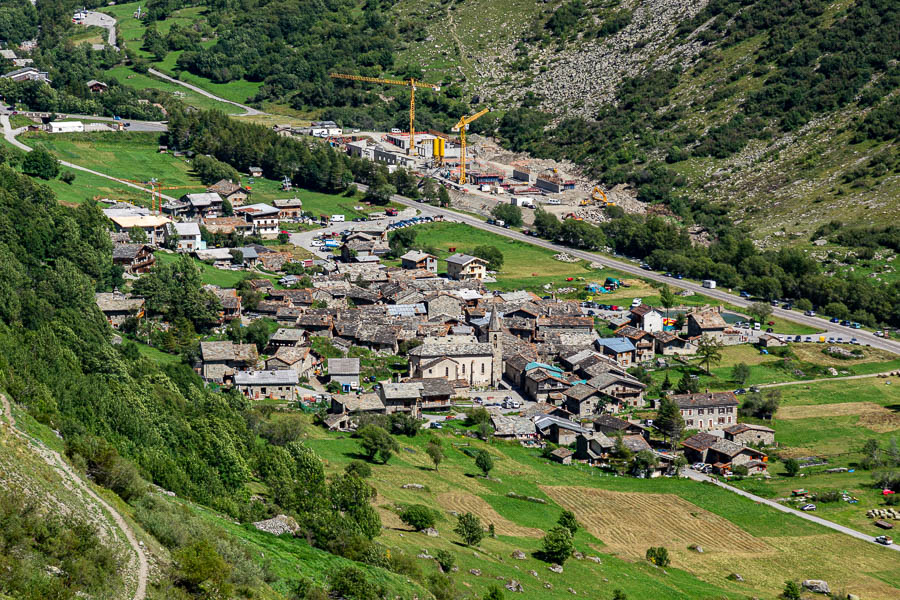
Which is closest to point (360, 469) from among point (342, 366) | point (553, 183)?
point (342, 366)

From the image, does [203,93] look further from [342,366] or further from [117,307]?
[342,366]

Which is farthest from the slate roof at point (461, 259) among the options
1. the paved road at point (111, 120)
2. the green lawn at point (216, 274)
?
the paved road at point (111, 120)

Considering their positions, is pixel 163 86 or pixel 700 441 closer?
pixel 700 441

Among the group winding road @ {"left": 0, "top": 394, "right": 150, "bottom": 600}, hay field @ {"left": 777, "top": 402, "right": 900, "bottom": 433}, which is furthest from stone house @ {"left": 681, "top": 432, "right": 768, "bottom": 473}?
winding road @ {"left": 0, "top": 394, "right": 150, "bottom": 600}

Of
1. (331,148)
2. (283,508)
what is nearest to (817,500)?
(283,508)

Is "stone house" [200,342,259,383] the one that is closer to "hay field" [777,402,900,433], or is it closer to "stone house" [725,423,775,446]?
"stone house" [725,423,775,446]

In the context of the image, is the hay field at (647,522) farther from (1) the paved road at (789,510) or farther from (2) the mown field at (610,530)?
(1) the paved road at (789,510)
